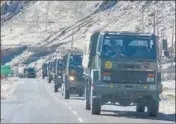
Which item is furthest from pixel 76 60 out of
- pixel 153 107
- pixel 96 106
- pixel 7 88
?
pixel 7 88

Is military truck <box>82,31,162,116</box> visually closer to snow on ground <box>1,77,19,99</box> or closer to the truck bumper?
the truck bumper

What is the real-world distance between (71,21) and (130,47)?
112910 mm

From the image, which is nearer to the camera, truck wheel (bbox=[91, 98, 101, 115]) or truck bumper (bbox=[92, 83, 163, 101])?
truck bumper (bbox=[92, 83, 163, 101])

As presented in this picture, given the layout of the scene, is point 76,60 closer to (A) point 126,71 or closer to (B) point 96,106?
(B) point 96,106

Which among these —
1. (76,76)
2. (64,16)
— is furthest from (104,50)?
(64,16)

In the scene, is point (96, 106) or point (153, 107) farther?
point (96, 106)

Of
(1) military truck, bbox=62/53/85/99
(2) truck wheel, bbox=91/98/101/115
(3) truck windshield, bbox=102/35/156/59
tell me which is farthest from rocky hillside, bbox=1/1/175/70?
(2) truck wheel, bbox=91/98/101/115

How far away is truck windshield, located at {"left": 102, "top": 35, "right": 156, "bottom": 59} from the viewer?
2616 centimetres

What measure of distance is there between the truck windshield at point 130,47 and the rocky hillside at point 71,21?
69085 millimetres

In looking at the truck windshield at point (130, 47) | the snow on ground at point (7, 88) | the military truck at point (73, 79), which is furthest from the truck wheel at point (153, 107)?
the snow on ground at point (7, 88)

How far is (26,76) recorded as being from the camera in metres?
106

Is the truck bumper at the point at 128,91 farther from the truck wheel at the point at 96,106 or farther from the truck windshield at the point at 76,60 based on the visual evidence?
the truck windshield at the point at 76,60

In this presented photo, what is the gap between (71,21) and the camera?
13888 centimetres

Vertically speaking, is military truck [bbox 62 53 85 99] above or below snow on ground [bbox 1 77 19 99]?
above
